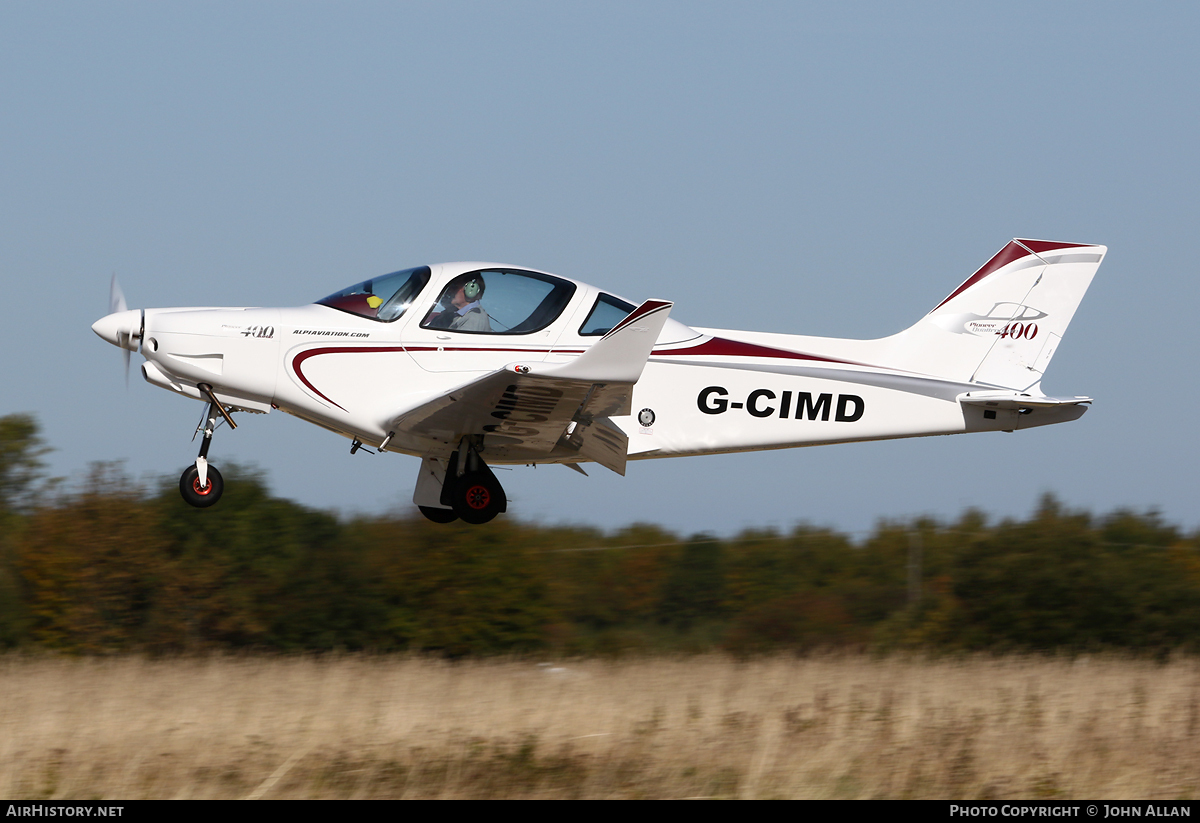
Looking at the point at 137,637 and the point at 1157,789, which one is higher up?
the point at 1157,789

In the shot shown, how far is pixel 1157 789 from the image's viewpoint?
7.79 metres

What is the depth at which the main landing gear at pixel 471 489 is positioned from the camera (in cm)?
869

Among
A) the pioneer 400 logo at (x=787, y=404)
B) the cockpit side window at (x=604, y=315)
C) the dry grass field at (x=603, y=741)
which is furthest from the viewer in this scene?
the pioneer 400 logo at (x=787, y=404)

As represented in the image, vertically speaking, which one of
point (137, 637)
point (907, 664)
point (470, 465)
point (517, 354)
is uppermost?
point (517, 354)

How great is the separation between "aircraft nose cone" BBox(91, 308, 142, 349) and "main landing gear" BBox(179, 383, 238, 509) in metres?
0.62

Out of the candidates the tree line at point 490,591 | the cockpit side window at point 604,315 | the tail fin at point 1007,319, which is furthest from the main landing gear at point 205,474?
the tree line at point 490,591

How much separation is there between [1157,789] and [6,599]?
23.3 m

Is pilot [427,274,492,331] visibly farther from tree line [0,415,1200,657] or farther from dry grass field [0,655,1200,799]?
tree line [0,415,1200,657]

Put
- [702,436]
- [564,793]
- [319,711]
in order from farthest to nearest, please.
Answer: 1. [319,711]
2. [702,436]
3. [564,793]

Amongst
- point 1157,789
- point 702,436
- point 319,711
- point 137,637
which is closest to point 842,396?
point 702,436

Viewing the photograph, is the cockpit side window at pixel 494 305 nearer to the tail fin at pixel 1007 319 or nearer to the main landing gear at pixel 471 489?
the main landing gear at pixel 471 489

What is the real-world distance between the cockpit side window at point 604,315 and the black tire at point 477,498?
1313 mm

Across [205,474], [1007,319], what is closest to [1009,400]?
[1007,319]
